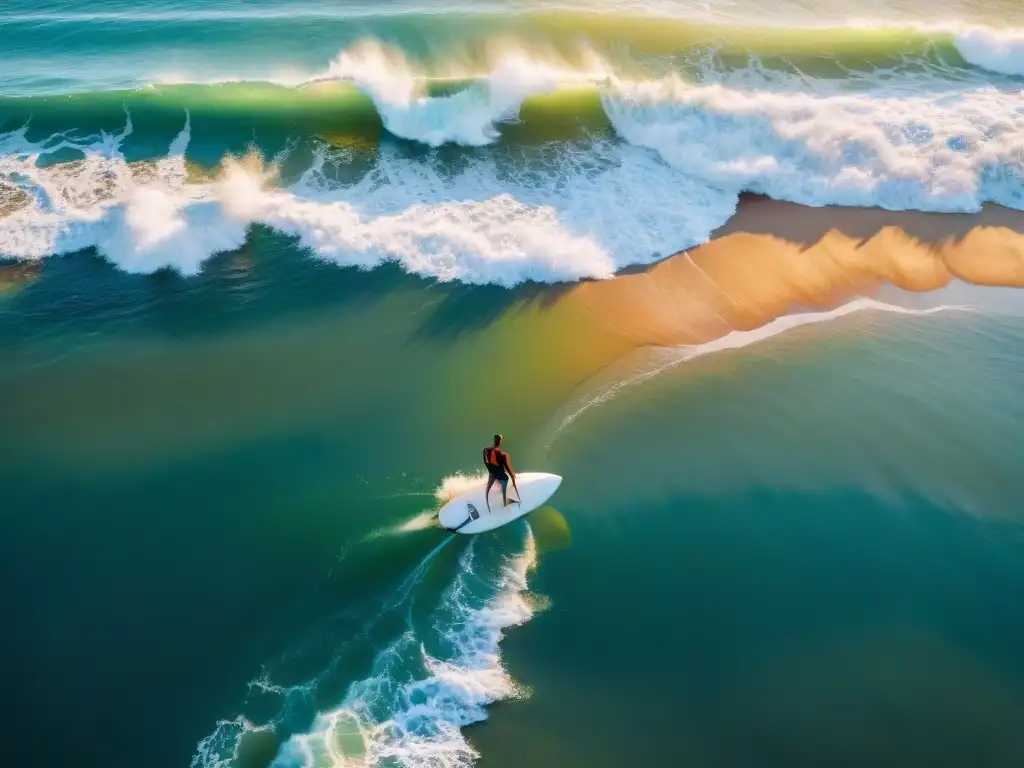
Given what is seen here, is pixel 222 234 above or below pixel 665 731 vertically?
above

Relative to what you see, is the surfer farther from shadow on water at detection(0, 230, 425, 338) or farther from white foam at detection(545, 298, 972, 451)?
shadow on water at detection(0, 230, 425, 338)

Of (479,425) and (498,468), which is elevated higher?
(498,468)

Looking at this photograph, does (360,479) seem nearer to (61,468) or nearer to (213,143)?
(61,468)

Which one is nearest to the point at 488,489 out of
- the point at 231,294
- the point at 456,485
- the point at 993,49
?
the point at 456,485

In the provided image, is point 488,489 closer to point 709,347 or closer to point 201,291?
point 709,347

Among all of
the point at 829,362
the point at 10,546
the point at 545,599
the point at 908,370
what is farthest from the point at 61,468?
Answer: the point at 908,370

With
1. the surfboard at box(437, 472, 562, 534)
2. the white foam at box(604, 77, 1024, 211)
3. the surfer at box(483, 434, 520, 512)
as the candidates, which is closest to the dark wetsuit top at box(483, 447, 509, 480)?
the surfer at box(483, 434, 520, 512)
